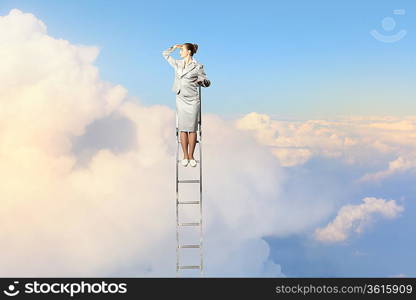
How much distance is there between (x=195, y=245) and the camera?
296 inches

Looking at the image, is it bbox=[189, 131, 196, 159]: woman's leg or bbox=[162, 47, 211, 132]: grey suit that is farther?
bbox=[189, 131, 196, 159]: woman's leg

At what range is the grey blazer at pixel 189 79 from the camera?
24.9ft

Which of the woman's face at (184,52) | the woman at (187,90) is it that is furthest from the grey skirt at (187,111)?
the woman's face at (184,52)

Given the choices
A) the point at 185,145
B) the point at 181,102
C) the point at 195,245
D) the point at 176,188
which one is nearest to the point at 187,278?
the point at 195,245

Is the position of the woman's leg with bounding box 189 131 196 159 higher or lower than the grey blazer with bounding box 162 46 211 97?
lower

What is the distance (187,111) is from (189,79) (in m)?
0.43

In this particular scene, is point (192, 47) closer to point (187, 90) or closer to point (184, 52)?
point (184, 52)

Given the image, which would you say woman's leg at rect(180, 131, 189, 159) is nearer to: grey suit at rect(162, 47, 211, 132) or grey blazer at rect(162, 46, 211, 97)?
grey suit at rect(162, 47, 211, 132)

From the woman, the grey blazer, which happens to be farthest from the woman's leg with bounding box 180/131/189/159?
the grey blazer

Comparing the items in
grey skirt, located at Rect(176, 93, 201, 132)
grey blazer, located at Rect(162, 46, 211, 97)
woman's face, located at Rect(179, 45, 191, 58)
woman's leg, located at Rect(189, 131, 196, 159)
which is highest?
woman's face, located at Rect(179, 45, 191, 58)

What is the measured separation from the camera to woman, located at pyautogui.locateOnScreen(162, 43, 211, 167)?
7598 mm

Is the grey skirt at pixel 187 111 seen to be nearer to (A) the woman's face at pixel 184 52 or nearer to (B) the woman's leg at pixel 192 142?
(B) the woman's leg at pixel 192 142

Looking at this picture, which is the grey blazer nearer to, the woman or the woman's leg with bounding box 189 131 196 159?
the woman

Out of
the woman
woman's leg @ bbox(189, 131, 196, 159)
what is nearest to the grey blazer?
the woman
